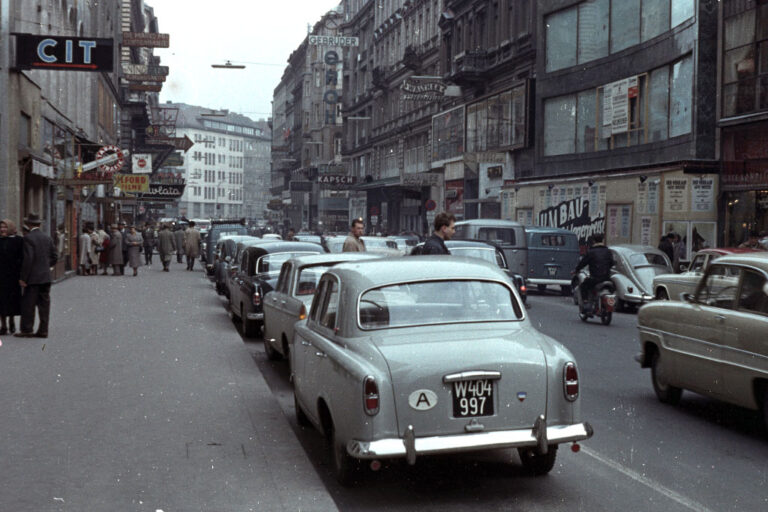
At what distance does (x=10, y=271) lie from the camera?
1380 centimetres

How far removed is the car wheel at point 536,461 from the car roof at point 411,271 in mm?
1216

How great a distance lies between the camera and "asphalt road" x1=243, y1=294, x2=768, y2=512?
19.5 feet

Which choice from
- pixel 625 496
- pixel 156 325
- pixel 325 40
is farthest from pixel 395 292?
pixel 325 40

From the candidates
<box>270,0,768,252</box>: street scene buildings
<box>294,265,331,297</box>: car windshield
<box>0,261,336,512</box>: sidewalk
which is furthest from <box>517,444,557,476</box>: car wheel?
<box>270,0,768,252</box>: street scene buildings

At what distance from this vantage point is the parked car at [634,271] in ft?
70.1

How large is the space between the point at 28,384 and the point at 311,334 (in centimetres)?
380

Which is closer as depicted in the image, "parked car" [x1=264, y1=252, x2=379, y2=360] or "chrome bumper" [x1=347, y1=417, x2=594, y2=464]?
"chrome bumper" [x1=347, y1=417, x2=594, y2=464]

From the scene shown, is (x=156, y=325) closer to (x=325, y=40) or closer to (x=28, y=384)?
(x=28, y=384)

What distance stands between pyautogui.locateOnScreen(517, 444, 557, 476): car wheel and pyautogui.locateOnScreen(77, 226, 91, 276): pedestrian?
2659 cm

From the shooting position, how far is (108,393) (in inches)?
363

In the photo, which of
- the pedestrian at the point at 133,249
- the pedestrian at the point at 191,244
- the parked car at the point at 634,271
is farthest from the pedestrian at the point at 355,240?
the pedestrian at the point at 191,244

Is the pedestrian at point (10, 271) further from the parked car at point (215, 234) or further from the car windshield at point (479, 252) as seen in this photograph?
the parked car at point (215, 234)

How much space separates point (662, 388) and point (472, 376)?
426 centimetres

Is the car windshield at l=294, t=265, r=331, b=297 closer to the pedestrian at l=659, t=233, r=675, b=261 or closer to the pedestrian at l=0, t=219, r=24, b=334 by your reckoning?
the pedestrian at l=0, t=219, r=24, b=334
